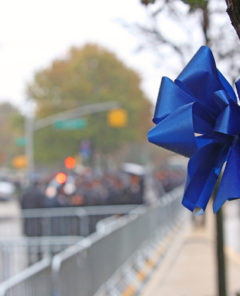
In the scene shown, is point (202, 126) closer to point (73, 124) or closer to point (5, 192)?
point (73, 124)

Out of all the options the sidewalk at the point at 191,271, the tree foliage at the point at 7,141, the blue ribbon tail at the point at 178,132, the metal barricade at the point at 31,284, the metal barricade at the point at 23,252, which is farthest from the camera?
the tree foliage at the point at 7,141

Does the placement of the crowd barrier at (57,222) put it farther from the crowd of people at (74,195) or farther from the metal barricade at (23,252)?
the metal barricade at (23,252)

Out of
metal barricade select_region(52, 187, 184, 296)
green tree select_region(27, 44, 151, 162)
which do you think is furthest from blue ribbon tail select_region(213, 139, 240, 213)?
green tree select_region(27, 44, 151, 162)

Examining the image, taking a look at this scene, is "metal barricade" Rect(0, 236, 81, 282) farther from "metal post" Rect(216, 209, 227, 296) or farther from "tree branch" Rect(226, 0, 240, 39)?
"tree branch" Rect(226, 0, 240, 39)

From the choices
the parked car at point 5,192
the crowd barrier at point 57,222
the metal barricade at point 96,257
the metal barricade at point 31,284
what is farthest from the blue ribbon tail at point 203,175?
the parked car at point 5,192

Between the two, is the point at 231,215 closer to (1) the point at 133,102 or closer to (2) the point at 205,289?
(2) the point at 205,289

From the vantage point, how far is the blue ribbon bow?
1910mm

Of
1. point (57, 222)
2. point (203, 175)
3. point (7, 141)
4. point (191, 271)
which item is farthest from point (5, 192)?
point (7, 141)

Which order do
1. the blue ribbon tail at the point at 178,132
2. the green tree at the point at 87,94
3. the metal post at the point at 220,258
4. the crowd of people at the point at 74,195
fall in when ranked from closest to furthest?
the blue ribbon tail at the point at 178,132 < the metal post at the point at 220,258 < the crowd of people at the point at 74,195 < the green tree at the point at 87,94

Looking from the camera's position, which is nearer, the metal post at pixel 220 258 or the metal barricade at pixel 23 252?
the metal post at pixel 220 258

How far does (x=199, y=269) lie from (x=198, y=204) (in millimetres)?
8828

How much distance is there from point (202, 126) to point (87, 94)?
5531cm

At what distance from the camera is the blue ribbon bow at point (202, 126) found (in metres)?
1.91

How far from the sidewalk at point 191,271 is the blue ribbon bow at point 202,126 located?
5351 mm
